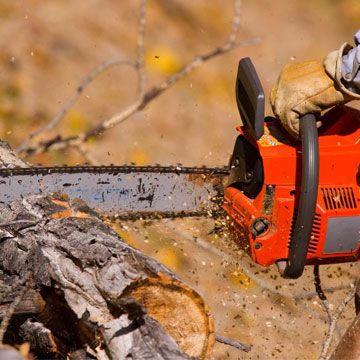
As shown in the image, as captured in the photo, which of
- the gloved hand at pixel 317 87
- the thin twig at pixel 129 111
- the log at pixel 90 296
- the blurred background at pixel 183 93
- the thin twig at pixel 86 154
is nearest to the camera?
the log at pixel 90 296

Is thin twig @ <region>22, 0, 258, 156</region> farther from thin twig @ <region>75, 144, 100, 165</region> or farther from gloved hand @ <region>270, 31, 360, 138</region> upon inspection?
gloved hand @ <region>270, 31, 360, 138</region>

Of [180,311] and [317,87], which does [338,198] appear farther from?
[180,311]

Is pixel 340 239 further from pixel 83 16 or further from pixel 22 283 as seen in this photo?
pixel 83 16

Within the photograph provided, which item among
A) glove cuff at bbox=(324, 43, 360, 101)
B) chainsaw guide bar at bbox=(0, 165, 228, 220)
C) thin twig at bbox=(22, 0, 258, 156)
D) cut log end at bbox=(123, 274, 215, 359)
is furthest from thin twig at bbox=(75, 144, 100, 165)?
cut log end at bbox=(123, 274, 215, 359)

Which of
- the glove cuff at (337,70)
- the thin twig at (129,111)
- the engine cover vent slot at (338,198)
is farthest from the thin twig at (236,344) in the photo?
the thin twig at (129,111)

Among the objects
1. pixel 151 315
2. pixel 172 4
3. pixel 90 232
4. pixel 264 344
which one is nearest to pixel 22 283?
pixel 90 232

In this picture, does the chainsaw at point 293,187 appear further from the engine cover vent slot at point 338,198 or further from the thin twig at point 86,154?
the thin twig at point 86,154
